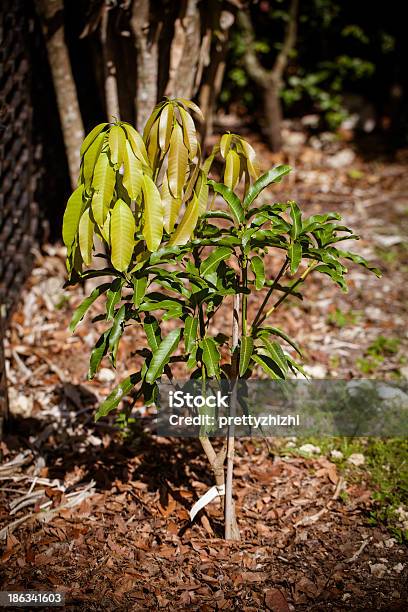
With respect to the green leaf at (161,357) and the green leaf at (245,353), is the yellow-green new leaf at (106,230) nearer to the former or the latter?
the green leaf at (161,357)

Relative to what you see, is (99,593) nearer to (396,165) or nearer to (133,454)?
(133,454)

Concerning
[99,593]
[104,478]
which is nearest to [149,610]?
[99,593]

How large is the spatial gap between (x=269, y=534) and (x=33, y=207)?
8.99 ft

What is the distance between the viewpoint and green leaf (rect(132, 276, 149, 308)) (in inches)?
82.7

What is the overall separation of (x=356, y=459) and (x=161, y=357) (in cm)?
144

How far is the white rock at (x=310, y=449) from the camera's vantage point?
10.8 feet

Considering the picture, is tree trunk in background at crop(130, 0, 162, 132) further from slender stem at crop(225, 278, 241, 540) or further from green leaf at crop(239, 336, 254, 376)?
green leaf at crop(239, 336, 254, 376)

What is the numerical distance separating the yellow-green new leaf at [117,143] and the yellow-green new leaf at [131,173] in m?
0.02

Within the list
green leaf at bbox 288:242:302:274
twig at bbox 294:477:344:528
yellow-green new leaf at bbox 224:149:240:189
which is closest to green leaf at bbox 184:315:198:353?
green leaf at bbox 288:242:302:274

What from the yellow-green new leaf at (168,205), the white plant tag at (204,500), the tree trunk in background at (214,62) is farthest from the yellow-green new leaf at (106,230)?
the tree trunk in background at (214,62)

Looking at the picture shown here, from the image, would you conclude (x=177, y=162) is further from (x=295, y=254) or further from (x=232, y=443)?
(x=232, y=443)

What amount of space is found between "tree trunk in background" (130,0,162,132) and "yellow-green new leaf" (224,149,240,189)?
57.8 inches

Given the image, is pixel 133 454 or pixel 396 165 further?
pixel 396 165

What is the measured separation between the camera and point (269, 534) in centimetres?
280
